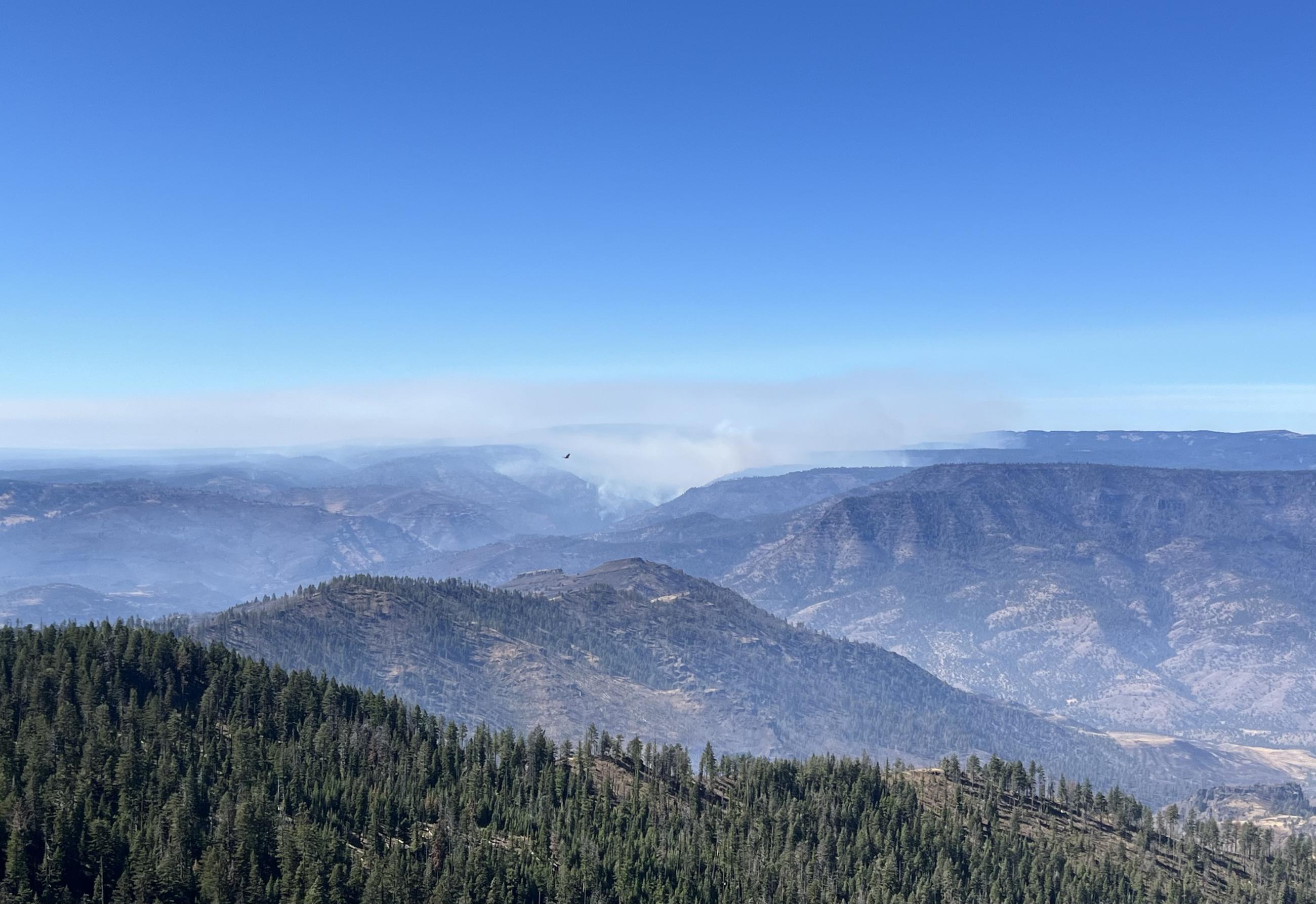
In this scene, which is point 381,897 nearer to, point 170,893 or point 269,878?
point 269,878

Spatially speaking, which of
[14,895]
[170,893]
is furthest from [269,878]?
[14,895]

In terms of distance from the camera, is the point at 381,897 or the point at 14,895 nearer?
the point at 14,895

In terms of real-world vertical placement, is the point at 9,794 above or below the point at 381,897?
above

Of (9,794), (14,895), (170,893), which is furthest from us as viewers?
(9,794)

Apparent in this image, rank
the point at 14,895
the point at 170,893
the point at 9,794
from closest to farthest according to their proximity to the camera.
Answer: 1. the point at 14,895
2. the point at 170,893
3. the point at 9,794

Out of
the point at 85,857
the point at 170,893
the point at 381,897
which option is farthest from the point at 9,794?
the point at 381,897

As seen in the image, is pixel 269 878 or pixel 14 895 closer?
pixel 14 895

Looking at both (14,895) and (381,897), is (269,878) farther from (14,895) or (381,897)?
(14,895)
